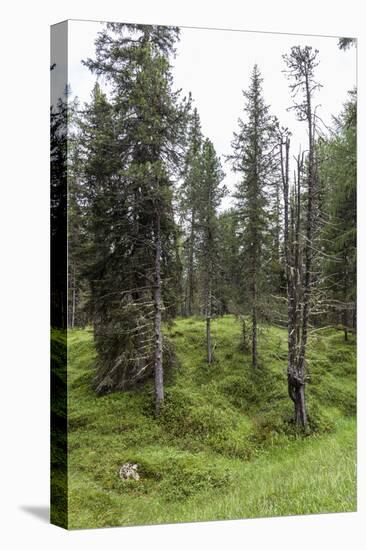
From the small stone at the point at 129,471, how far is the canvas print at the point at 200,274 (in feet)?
0.19

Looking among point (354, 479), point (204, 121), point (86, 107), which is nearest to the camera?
point (86, 107)

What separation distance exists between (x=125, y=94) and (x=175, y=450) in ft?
16.4

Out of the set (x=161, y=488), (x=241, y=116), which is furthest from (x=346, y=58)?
(x=161, y=488)

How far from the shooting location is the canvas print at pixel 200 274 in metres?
10.7

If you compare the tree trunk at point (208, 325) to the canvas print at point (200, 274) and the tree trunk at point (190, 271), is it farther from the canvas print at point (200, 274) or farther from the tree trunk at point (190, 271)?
the tree trunk at point (190, 271)

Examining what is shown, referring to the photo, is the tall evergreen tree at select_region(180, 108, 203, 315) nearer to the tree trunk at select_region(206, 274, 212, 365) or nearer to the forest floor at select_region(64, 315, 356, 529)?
the tree trunk at select_region(206, 274, 212, 365)

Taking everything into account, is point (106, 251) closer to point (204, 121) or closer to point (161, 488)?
point (204, 121)

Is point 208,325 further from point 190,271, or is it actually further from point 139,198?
point 139,198

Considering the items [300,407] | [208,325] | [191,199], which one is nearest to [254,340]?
[208,325]

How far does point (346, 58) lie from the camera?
12.6 m

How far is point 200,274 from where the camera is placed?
39.2 feet

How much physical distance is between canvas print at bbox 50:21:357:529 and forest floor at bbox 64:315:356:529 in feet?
0.08

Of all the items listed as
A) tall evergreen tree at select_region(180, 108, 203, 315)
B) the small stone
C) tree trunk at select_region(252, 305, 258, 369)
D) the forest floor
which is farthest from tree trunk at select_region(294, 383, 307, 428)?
the small stone

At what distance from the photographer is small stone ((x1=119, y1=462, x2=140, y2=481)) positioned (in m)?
10.7
